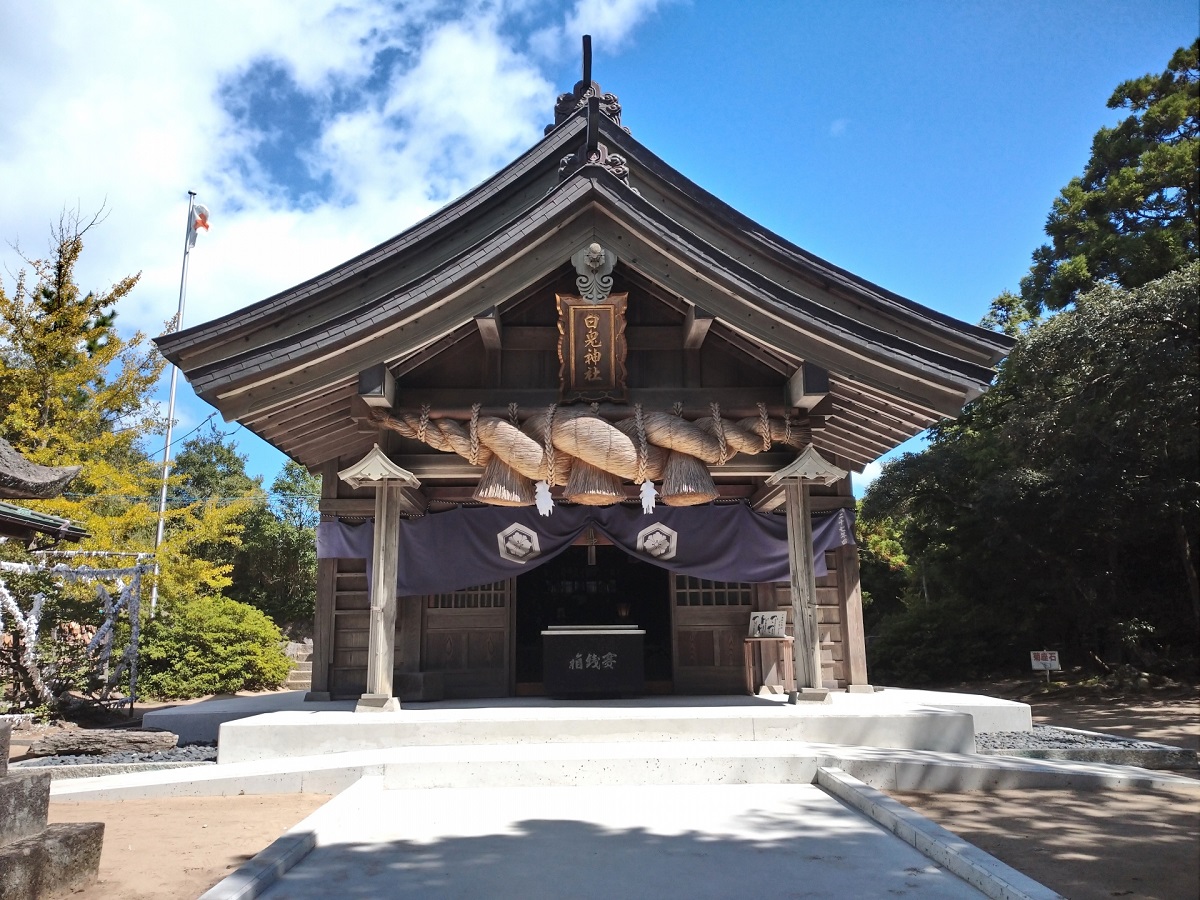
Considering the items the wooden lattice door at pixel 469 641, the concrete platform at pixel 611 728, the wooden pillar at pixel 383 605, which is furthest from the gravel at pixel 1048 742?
the wooden pillar at pixel 383 605

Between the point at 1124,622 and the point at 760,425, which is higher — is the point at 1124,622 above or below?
below

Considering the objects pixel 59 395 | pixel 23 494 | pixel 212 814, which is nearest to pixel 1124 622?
pixel 212 814

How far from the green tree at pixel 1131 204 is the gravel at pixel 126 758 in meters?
19.9

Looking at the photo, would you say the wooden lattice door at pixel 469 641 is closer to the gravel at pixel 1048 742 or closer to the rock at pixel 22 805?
the gravel at pixel 1048 742

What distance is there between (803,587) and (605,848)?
4.03 m

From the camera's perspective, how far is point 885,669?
75.0ft

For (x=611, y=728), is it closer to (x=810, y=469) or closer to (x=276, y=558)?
(x=810, y=469)

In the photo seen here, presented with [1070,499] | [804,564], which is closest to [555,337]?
[804,564]

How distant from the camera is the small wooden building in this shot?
7.52 meters

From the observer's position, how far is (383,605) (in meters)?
7.75

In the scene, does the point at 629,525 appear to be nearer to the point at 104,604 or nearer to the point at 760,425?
the point at 760,425

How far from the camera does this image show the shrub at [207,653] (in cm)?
1414

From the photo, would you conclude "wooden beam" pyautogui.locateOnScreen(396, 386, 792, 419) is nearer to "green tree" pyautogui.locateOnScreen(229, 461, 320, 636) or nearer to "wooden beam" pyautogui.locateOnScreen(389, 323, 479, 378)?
"wooden beam" pyautogui.locateOnScreen(389, 323, 479, 378)

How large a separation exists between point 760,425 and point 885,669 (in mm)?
17546
